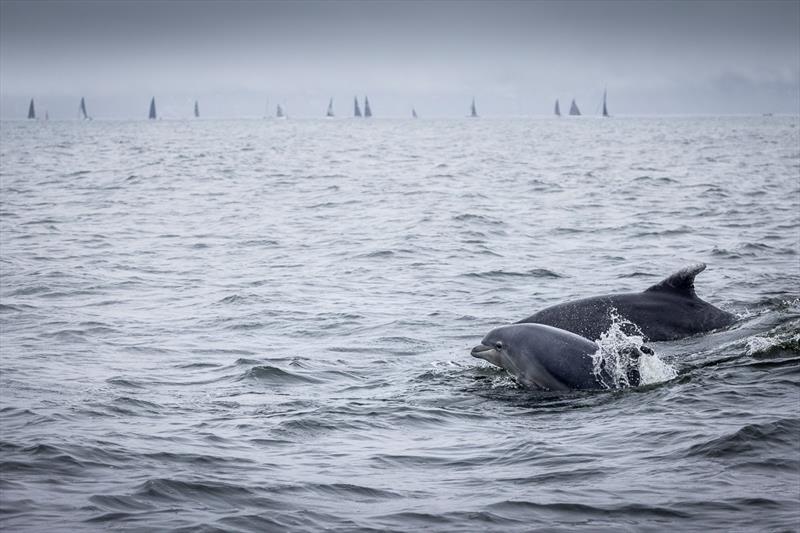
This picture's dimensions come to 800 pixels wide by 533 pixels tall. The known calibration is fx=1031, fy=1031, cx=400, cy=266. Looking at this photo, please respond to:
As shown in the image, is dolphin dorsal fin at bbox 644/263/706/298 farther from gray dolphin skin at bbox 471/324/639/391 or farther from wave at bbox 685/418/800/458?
wave at bbox 685/418/800/458

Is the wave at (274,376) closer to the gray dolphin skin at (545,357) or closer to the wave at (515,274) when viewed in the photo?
the gray dolphin skin at (545,357)

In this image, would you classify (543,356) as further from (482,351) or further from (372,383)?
(372,383)

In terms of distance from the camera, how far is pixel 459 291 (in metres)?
19.5

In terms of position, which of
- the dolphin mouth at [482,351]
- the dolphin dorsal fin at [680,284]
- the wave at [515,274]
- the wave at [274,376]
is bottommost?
the wave at [274,376]

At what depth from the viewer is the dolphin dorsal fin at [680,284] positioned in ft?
45.3

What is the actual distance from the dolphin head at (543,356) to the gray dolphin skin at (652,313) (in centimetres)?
151

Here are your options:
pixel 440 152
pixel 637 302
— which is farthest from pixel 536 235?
pixel 440 152

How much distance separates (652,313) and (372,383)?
13.4 ft

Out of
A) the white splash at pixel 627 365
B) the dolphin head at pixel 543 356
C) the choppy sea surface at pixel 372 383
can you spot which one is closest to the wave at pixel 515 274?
the choppy sea surface at pixel 372 383

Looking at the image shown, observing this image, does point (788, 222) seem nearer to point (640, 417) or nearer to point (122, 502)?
point (640, 417)

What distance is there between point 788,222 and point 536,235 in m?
7.58

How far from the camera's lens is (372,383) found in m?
12.6

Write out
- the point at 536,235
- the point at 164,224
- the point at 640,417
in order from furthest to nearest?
1. the point at 164,224
2. the point at 536,235
3. the point at 640,417

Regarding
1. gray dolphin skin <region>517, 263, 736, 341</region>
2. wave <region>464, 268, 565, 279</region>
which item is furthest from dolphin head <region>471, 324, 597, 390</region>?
wave <region>464, 268, 565, 279</region>
